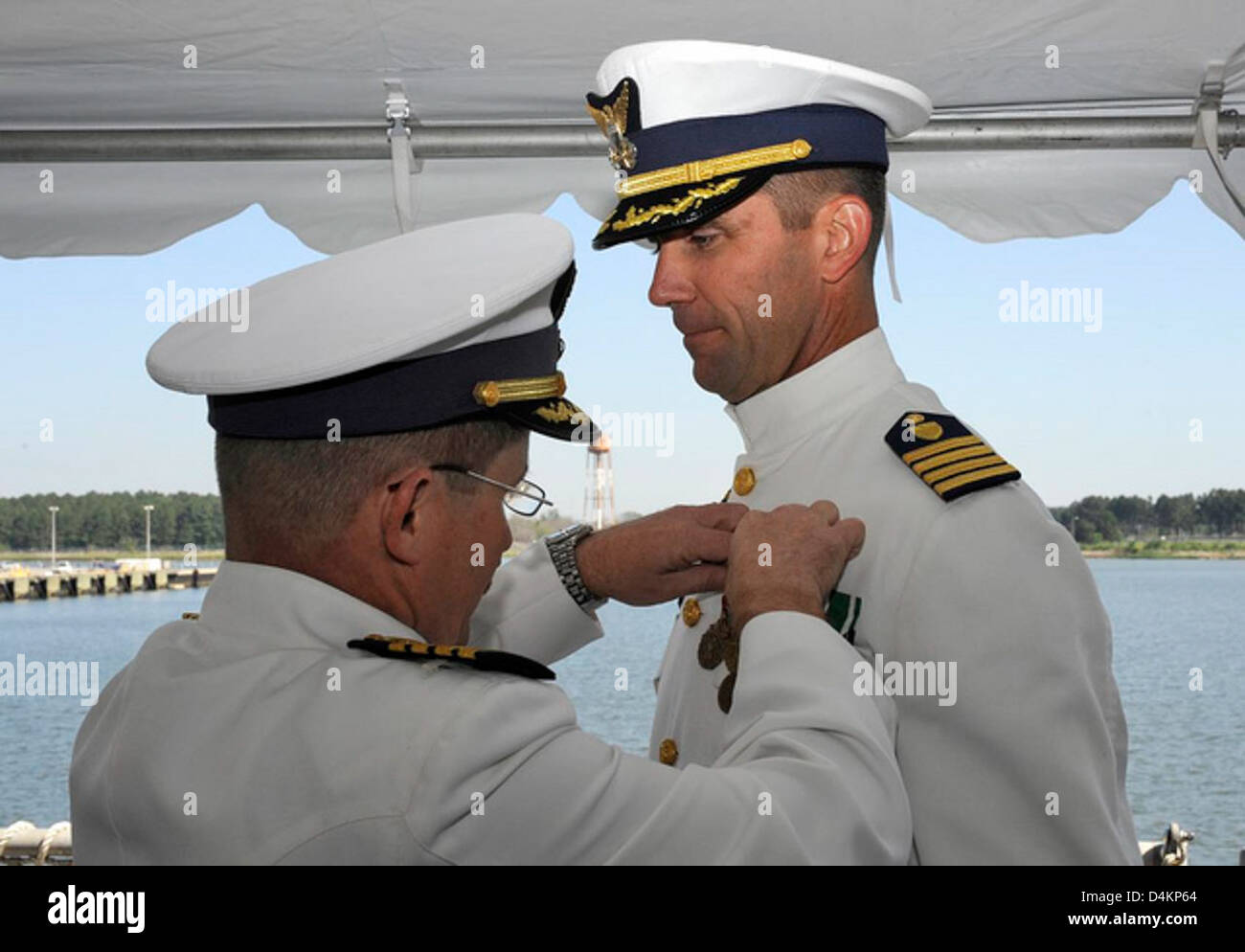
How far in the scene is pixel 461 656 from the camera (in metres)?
1.30

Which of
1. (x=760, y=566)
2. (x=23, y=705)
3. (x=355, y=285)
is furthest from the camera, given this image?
(x=23, y=705)

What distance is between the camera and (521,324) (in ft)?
5.08

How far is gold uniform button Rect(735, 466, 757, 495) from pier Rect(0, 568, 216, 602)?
56.6m

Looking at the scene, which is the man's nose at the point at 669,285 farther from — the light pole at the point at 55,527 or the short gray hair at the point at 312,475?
the light pole at the point at 55,527

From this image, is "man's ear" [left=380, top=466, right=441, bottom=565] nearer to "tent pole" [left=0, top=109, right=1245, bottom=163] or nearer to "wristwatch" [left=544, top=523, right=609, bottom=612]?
"wristwatch" [left=544, top=523, right=609, bottom=612]

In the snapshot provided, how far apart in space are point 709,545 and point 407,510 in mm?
581

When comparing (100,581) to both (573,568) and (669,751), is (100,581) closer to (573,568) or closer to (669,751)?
(573,568)

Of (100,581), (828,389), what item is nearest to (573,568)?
(828,389)

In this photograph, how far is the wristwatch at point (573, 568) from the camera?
2.12 meters

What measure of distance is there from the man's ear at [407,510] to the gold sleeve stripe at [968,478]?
2.21ft
